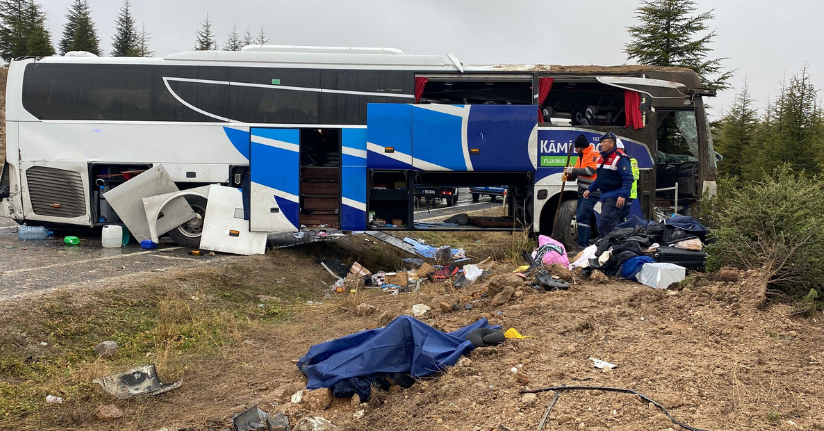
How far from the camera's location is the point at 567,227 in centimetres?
1034

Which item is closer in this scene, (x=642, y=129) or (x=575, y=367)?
(x=575, y=367)

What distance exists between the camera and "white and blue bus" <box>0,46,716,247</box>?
399 inches

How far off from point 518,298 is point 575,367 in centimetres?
224

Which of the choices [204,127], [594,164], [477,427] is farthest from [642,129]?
[477,427]

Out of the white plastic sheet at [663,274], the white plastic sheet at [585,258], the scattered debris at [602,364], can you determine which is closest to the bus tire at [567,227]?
the white plastic sheet at [585,258]

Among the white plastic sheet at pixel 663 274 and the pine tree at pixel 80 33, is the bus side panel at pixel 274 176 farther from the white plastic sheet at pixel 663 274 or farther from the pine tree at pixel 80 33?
the pine tree at pixel 80 33

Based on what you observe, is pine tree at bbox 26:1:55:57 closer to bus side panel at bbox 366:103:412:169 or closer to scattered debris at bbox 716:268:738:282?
bus side panel at bbox 366:103:412:169

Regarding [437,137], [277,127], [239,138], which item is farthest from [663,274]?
[239,138]

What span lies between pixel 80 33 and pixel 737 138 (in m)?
36.4

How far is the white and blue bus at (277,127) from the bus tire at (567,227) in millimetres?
26

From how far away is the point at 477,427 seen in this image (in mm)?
3559

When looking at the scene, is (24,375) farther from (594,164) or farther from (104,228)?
(594,164)

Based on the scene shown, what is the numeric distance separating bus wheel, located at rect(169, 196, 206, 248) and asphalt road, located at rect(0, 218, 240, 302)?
17cm

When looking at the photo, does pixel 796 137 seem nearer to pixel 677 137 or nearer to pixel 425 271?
pixel 677 137
